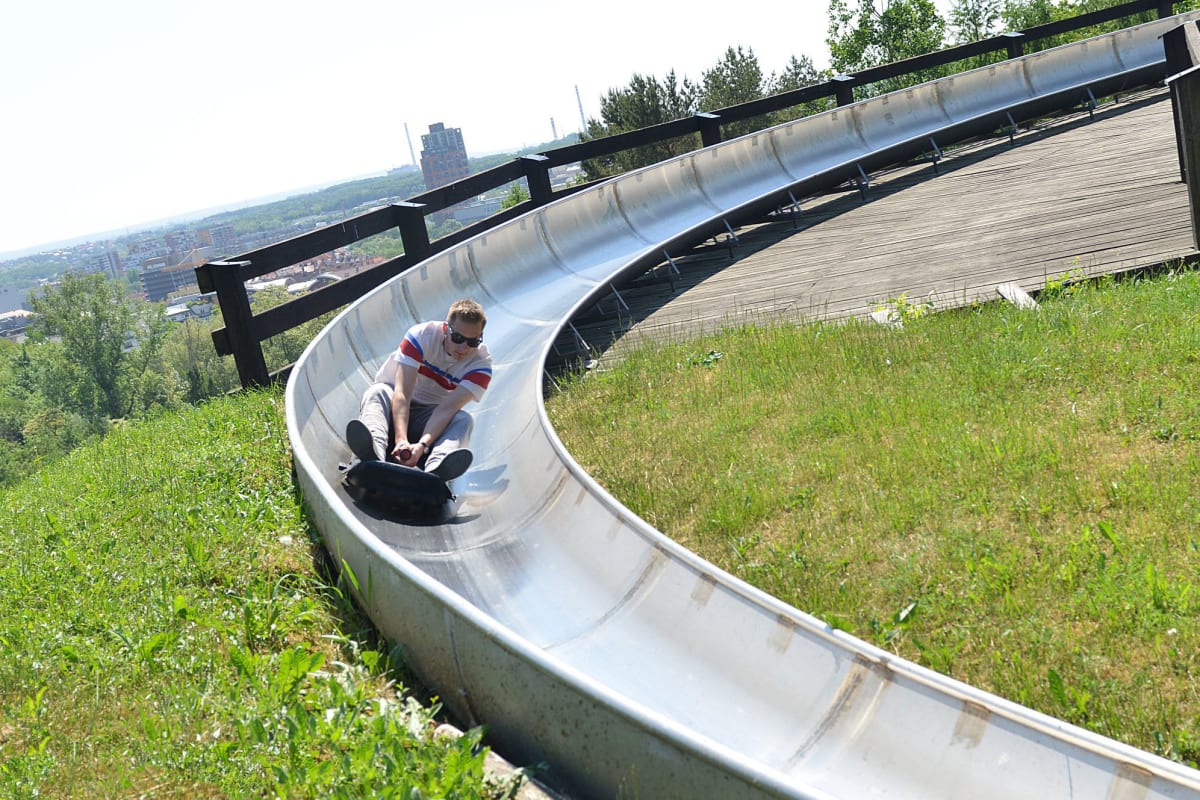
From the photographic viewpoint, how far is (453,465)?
19.1 ft

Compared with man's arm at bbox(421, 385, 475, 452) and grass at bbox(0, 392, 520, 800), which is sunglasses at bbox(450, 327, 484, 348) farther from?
grass at bbox(0, 392, 520, 800)

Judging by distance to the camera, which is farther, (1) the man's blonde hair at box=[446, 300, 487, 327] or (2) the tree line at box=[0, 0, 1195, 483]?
(2) the tree line at box=[0, 0, 1195, 483]

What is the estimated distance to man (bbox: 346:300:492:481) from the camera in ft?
20.3

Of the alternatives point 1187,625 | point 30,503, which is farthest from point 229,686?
point 30,503

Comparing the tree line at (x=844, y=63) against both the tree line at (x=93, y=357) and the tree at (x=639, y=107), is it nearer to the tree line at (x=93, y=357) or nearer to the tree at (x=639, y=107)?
the tree at (x=639, y=107)

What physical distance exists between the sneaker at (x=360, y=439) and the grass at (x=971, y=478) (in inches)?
47.9

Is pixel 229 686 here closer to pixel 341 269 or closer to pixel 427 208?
pixel 427 208

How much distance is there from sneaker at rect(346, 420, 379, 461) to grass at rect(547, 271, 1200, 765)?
4.00 feet

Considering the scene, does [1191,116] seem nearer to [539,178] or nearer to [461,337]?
[461,337]

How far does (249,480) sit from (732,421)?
282 cm

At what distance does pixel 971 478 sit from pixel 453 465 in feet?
8.44

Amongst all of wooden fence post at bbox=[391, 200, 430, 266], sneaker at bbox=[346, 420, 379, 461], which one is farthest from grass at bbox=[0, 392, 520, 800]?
wooden fence post at bbox=[391, 200, 430, 266]

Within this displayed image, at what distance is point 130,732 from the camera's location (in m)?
3.86

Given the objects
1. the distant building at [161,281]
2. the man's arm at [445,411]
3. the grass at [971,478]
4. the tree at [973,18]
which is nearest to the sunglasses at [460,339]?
the man's arm at [445,411]
